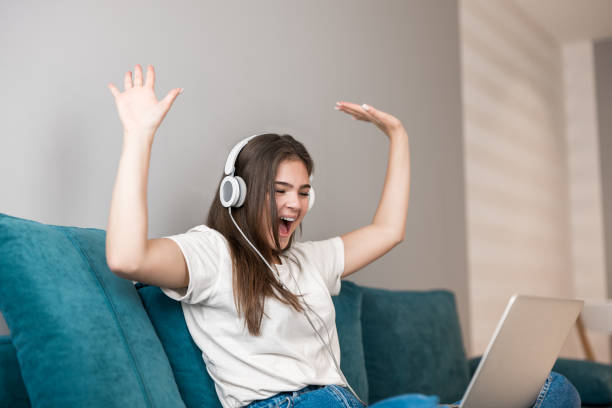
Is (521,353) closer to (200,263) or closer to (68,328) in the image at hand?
(200,263)

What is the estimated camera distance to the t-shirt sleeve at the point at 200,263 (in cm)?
132

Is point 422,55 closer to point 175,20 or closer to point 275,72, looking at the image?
point 275,72

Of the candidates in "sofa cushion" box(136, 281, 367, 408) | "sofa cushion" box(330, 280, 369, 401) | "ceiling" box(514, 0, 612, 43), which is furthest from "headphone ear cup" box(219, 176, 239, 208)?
"ceiling" box(514, 0, 612, 43)

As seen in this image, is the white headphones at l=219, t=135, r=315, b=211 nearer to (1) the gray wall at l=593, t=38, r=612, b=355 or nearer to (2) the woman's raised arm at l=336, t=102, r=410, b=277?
(2) the woman's raised arm at l=336, t=102, r=410, b=277

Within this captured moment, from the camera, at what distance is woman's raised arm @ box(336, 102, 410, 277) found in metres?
1.81

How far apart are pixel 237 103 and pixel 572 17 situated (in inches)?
150

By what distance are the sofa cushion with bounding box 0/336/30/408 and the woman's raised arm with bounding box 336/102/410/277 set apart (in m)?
0.91

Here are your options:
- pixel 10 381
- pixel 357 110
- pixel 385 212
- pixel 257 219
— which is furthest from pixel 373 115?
pixel 10 381

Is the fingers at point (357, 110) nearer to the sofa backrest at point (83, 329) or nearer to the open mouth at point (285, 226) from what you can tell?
the open mouth at point (285, 226)

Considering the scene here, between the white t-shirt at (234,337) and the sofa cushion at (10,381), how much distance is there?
1.04 ft

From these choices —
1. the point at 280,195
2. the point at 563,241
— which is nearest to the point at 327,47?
the point at 280,195

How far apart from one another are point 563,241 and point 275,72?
3741mm

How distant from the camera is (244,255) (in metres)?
1.45

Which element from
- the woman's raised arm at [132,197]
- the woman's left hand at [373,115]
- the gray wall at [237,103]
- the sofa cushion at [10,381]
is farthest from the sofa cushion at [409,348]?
the sofa cushion at [10,381]
